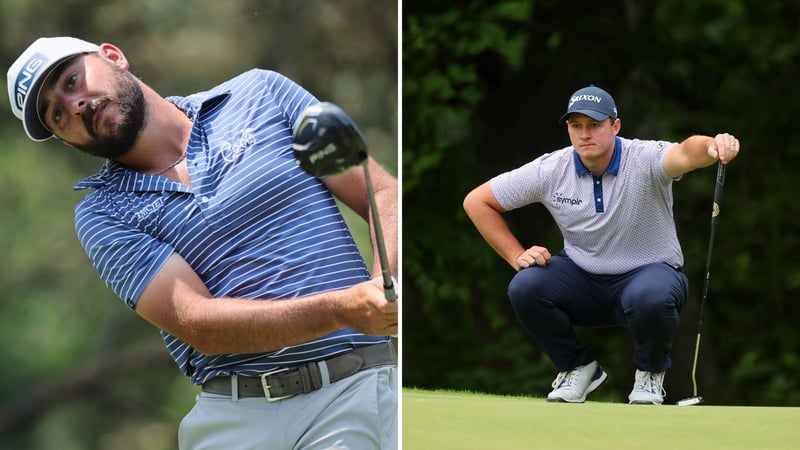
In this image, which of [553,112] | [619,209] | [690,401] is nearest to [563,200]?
[619,209]

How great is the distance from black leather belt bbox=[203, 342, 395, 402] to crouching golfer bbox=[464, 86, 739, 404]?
A: 47 centimetres

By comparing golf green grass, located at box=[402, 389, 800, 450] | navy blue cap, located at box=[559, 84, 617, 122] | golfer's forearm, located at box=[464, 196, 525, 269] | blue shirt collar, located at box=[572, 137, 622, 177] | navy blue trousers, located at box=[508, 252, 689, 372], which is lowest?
golf green grass, located at box=[402, 389, 800, 450]

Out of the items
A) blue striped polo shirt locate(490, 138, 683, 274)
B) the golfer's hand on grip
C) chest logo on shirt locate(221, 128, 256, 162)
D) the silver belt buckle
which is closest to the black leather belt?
the silver belt buckle

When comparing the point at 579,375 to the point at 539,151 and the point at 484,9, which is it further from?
the point at 484,9

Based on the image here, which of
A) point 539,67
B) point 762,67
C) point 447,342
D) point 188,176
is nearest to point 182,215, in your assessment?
point 188,176

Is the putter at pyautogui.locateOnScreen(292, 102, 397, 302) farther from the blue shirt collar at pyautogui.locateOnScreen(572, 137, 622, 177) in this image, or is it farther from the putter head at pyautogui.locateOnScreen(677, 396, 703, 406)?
the putter head at pyautogui.locateOnScreen(677, 396, 703, 406)

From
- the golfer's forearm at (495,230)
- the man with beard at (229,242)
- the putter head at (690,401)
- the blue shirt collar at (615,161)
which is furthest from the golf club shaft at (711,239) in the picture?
the man with beard at (229,242)

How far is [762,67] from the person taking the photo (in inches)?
139

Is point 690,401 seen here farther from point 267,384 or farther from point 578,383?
point 267,384

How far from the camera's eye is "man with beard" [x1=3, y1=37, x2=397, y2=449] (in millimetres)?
2197

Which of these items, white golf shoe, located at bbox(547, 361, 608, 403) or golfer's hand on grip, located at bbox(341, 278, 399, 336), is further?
white golf shoe, located at bbox(547, 361, 608, 403)

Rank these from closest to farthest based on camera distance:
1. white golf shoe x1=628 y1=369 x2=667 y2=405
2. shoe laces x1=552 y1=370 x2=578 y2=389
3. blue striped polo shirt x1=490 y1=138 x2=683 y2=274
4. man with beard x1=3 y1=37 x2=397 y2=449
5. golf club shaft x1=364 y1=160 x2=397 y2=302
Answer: golf club shaft x1=364 y1=160 x2=397 y2=302 → man with beard x1=3 y1=37 x2=397 y2=449 → blue striped polo shirt x1=490 y1=138 x2=683 y2=274 → white golf shoe x1=628 y1=369 x2=667 y2=405 → shoe laces x1=552 y1=370 x2=578 y2=389

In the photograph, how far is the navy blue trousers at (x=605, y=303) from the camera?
8.09 ft

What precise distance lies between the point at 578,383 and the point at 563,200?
44 centimetres
